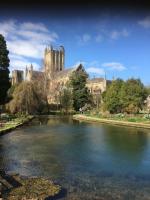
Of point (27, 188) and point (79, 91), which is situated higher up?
point (79, 91)

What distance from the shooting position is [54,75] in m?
134

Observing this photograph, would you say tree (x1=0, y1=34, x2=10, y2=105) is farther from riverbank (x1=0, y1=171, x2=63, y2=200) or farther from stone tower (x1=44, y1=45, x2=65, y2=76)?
stone tower (x1=44, y1=45, x2=65, y2=76)

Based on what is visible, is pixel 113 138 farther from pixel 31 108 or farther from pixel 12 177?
pixel 31 108

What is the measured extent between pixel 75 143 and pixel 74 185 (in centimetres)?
1141

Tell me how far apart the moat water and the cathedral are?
219 ft

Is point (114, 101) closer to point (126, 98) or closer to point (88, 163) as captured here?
point (126, 98)

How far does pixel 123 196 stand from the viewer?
10.6 metres

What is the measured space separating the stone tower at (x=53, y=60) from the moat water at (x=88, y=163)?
116229mm

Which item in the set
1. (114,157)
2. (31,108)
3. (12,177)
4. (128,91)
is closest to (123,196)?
(12,177)

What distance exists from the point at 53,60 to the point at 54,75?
37.3 ft

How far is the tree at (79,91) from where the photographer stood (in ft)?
237

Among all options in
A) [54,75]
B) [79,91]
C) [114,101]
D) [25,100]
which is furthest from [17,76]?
[114,101]

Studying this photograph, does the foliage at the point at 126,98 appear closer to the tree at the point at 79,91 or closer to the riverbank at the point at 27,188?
the tree at the point at 79,91

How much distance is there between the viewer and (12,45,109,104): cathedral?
110188 mm
